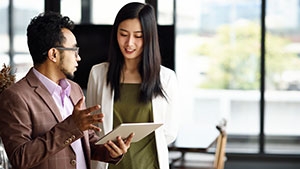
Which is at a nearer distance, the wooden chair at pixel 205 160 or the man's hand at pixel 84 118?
the man's hand at pixel 84 118

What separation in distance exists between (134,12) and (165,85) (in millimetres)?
382

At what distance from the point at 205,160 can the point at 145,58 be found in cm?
276

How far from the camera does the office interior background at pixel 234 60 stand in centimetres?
679

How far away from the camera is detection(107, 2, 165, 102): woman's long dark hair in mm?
3061

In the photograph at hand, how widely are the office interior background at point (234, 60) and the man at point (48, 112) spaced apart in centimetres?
448

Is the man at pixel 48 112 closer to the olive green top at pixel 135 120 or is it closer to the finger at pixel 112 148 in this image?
the finger at pixel 112 148

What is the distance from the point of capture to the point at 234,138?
6891 millimetres

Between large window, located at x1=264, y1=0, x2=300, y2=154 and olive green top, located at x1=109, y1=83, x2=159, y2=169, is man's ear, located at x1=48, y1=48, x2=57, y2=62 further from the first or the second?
large window, located at x1=264, y1=0, x2=300, y2=154

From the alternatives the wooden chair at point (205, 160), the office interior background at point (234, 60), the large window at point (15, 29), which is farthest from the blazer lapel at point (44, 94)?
the large window at point (15, 29)

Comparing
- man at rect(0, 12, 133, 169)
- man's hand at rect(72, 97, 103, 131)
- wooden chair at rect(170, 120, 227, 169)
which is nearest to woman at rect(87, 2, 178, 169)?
man at rect(0, 12, 133, 169)

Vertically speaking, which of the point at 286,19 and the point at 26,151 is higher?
the point at 286,19

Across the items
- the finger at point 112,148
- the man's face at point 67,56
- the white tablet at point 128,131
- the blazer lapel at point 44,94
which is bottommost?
the finger at point 112,148

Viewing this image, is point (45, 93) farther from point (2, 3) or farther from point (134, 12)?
point (2, 3)

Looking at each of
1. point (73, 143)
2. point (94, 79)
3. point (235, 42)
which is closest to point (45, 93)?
point (73, 143)
